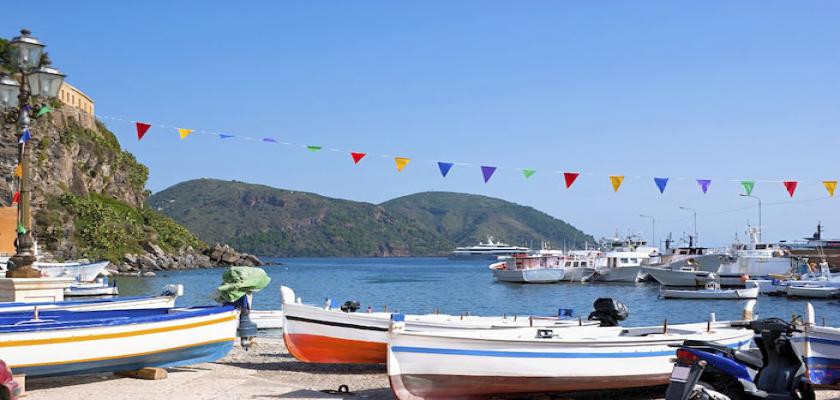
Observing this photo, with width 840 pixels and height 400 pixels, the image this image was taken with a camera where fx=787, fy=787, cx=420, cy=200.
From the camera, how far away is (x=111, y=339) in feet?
39.6

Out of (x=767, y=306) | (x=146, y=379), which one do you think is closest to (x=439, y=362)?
(x=146, y=379)

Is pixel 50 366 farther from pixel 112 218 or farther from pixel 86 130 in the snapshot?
pixel 86 130

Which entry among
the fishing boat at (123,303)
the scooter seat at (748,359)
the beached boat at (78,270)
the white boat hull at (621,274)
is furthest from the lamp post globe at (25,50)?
the white boat hull at (621,274)

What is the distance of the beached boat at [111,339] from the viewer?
11.2 metres

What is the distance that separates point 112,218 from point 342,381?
101616 mm

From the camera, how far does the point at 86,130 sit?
114 metres

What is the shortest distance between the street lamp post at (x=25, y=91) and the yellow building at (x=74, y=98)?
109827 mm

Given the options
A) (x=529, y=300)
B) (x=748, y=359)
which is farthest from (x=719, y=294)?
(x=748, y=359)

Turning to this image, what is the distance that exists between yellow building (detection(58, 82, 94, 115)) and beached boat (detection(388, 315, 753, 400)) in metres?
117

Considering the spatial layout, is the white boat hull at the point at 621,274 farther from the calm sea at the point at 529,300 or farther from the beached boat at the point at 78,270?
the beached boat at the point at 78,270

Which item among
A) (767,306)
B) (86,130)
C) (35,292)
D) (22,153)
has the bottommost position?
(767,306)

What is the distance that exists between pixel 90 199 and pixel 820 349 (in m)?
108

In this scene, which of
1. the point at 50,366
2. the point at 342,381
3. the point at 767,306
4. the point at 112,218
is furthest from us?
the point at 112,218

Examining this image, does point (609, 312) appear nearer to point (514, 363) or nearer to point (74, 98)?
point (514, 363)
